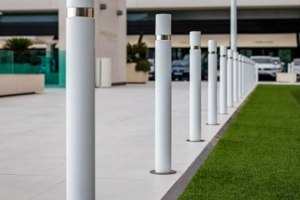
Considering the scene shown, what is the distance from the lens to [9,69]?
25047mm

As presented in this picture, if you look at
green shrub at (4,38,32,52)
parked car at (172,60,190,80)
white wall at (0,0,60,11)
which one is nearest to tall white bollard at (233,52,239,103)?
green shrub at (4,38,32,52)

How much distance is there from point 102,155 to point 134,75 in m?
30.9

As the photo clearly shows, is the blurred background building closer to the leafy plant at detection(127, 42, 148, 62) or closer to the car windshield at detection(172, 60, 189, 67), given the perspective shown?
the car windshield at detection(172, 60, 189, 67)

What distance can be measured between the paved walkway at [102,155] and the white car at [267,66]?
111 ft

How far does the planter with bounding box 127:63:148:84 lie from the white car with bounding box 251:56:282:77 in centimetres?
1180

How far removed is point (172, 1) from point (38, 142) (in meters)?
40.3

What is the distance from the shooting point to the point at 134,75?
38750mm

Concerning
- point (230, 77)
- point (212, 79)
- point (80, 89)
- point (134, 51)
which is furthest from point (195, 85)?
point (134, 51)

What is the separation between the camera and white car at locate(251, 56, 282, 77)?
153 feet

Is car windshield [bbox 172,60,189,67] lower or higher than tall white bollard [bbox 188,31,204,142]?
higher

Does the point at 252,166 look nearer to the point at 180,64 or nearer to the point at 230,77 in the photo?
the point at 230,77

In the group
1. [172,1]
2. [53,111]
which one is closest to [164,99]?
[53,111]

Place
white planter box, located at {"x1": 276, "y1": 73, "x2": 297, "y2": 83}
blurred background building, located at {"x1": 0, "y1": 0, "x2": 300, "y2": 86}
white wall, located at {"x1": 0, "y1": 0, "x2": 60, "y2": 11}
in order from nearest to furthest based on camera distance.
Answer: white planter box, located at {"x1": 276, "y1": 73, "x2": 297, "y2": 83} < white wall, located at {"x1": 0, "y1": 0, "x2": 60, "y2": 11} < blurred background building, located at {"x1": 0, "y1": 0, "x2": 300, "y2": 86}

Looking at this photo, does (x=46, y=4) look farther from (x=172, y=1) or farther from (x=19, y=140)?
(x=19, y=140)
